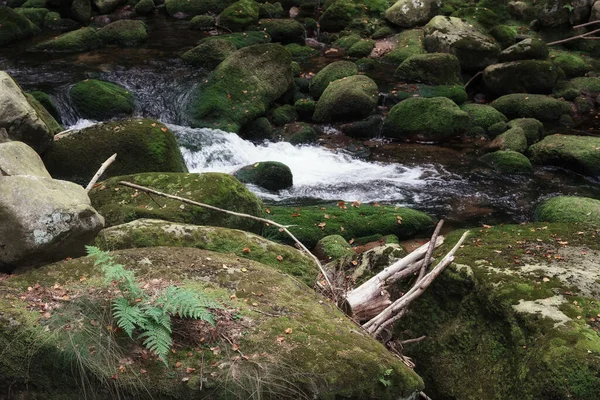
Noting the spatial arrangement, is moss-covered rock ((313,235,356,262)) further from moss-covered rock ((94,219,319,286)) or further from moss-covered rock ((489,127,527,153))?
moss-covered rock ((489,127,527,153))

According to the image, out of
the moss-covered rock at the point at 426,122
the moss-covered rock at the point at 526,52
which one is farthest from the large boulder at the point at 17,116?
the moss-covered rock at the point at 526,52

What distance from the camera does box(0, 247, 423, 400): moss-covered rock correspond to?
392 cm

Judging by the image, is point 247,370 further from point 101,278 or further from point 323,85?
point 323,85

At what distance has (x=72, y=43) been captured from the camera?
60.5 ft

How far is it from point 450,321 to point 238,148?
8721 mm

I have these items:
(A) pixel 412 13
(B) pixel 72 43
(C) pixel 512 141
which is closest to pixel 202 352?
(C) pixel 512 141

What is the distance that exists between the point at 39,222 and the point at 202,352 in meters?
1.86

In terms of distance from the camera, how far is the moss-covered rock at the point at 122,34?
19203 mm

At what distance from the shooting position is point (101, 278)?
4645mm

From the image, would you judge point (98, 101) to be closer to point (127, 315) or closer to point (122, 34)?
point (122, 34)

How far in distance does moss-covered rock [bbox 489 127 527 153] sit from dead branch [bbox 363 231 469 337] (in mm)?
8955

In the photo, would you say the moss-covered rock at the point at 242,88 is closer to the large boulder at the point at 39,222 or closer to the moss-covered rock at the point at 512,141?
the moss-covered rock at the point at 512,141

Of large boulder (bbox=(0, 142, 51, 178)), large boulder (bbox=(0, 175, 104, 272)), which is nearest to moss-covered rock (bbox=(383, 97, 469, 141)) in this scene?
large boulder (bbox=(0, 142, 51, 178))

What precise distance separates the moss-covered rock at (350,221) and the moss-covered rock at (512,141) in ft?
15.7
